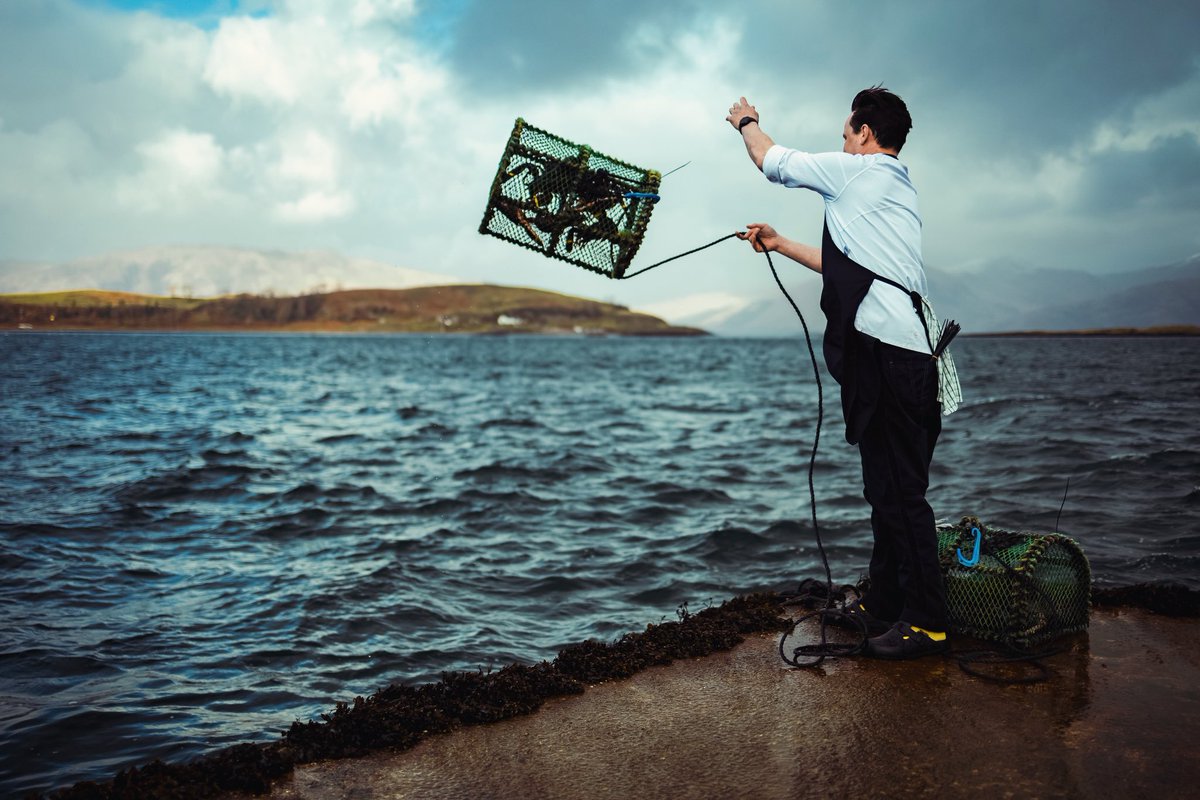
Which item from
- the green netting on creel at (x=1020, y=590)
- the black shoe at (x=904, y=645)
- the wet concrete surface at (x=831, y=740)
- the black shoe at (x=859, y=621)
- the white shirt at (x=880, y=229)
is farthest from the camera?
the black shoe at (x=859, y=621)

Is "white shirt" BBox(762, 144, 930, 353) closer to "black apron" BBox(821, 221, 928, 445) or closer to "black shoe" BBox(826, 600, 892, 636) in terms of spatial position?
"black apron" BBox(821, 221, 928, 445)

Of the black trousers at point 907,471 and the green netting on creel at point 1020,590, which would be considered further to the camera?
the green netting on creel at point 1020,590

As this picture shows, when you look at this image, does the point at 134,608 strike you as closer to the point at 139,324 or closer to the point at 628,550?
the point at 628,550

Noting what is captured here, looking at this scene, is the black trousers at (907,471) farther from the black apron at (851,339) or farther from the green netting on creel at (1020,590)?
the green netting on creel at (1020,590)

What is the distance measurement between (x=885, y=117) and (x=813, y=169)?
531 millimetres

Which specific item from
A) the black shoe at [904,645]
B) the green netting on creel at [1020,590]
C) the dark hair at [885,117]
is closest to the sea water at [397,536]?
the green netting on creel at [1020,590]

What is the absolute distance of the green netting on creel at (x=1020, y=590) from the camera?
203 inches

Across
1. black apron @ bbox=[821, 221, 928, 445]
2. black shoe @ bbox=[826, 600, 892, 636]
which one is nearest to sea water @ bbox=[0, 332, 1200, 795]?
black shoe @ bbox=[826, 600, 892, 636]

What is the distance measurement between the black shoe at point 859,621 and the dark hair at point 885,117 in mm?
2998

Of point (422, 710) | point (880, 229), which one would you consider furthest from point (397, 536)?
point (880, 229)

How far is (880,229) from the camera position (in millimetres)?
4828

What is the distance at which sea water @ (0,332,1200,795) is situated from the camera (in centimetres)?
677

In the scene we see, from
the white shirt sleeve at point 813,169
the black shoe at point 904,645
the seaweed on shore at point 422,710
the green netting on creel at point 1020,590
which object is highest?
the white shirt sleeve at point 813,169

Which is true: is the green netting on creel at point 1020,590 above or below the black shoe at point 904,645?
above
